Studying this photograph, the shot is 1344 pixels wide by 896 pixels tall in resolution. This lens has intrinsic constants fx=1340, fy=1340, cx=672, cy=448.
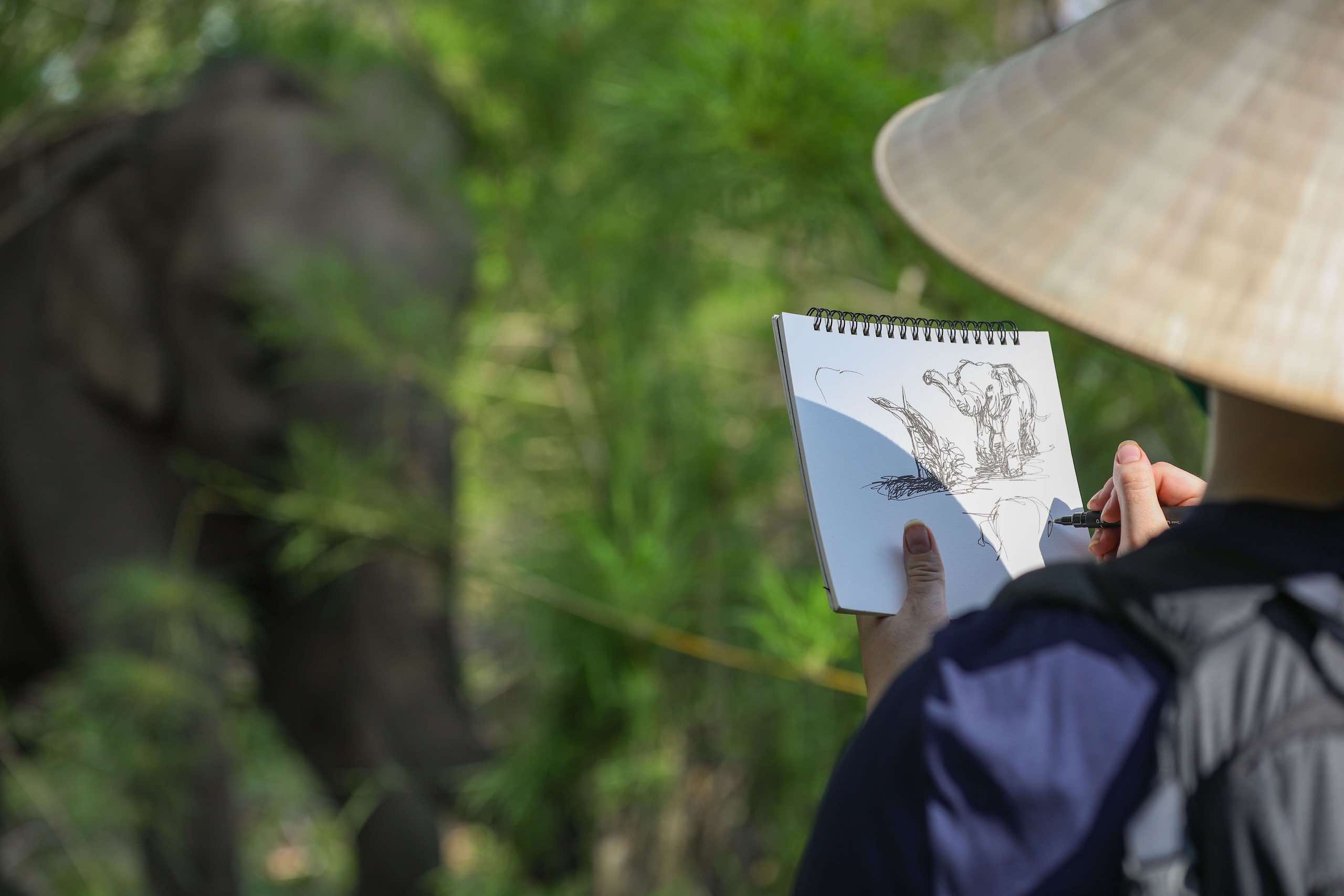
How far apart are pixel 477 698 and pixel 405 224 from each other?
0.70 meters

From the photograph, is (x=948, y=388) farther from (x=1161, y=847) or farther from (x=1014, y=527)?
(x=1161, y=847)

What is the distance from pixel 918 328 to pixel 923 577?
0.08 meters

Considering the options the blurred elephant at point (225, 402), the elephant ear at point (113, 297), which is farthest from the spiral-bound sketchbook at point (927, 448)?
the elephant ear at point (113, 297)

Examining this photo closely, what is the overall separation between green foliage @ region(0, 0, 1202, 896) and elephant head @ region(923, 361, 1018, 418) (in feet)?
1.08

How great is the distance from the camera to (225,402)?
1124 millimetres

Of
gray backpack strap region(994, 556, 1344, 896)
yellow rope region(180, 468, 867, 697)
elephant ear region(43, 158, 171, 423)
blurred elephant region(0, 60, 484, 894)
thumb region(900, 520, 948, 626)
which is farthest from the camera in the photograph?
elephant ear region(43, 158, 171, 423)

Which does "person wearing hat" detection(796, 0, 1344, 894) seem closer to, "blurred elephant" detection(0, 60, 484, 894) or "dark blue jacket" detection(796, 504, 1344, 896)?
"dark blue jacket" detection(796, 504, 1344, 896)

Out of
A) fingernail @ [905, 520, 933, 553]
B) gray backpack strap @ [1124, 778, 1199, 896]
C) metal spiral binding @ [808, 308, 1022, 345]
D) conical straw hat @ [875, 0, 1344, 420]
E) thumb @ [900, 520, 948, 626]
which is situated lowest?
gray backpack strap @ [1124, 778, 1199, 896]

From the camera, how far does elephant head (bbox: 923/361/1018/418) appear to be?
36 cm

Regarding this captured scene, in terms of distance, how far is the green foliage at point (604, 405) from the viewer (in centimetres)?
72

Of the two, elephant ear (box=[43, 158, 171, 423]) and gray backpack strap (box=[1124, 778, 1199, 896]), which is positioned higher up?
elephant ear (box=[43, 158, 171, 423])

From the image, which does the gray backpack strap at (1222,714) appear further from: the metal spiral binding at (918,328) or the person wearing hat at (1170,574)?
the metal spiral binding at (918,328)

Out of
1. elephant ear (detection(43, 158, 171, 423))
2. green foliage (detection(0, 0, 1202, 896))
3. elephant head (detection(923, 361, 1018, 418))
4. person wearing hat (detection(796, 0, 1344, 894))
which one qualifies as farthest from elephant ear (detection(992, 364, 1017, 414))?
elephant ear (detection(43, 158, 171, 423))

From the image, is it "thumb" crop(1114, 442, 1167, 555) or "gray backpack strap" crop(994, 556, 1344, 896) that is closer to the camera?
"gray backpack strap" crop(994, 556, 1344, 896)
